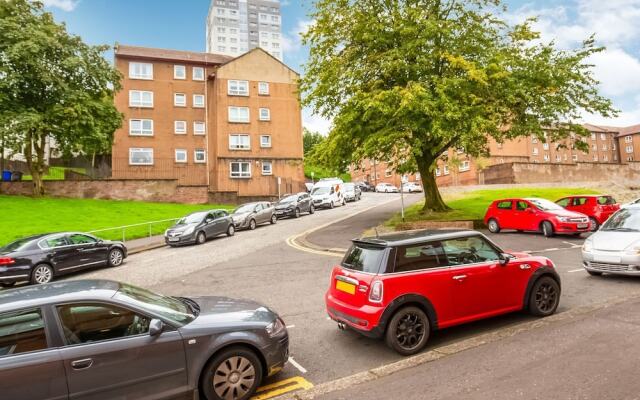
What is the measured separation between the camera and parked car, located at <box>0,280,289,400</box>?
369cm

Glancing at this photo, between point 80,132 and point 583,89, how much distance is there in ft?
99.8

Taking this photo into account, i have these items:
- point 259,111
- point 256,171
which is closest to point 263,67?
point 259,111

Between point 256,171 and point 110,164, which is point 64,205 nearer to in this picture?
point 110,164

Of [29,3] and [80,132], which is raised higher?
[29,3]

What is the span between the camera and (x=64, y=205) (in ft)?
85.9

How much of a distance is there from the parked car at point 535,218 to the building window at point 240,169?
25997mm

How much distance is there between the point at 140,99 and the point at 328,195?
20.6 m

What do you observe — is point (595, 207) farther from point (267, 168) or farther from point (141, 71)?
point (141, 71)

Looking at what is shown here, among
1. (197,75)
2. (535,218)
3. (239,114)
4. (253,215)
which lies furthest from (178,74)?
(535,218)

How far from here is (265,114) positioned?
41281 mm

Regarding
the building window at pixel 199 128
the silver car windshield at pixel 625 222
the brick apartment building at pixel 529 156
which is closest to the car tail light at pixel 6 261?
the silver car windshield at pixel 625 222

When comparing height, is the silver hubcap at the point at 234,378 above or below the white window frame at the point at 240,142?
below

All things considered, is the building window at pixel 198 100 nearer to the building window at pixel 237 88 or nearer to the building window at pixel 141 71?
the building window at pixel 237 88

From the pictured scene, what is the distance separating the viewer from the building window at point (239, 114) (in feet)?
132
